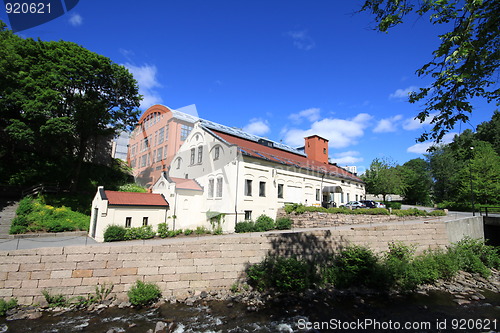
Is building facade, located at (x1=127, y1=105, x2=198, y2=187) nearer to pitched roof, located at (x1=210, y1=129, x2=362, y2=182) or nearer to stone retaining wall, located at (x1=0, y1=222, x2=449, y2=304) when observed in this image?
pitched roof, located at (x1=210, y1=129, x2=362, y2=182)

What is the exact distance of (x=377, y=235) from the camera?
1484 centimetres

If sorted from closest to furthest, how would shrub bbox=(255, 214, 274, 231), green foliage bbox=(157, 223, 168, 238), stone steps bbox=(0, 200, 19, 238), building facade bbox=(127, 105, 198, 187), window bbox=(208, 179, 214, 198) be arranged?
stone steps bbox=(0, 200, 19, 238), green foliage bbox=(157, 223, 168, 238), shrub bbox=(255, 214, 274, 231), window bbox=(208, 179, 214, 198), building facade bbox=(127, 105, 198, 187)

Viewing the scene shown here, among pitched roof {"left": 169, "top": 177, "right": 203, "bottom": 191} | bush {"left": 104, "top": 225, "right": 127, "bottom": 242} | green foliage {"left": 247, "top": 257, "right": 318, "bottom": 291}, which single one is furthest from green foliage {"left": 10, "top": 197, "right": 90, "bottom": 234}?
green foliage {"left": 247, "top": 257, "right": 318, "bottom": 291}

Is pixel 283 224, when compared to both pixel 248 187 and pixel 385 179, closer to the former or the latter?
pixel 248 187

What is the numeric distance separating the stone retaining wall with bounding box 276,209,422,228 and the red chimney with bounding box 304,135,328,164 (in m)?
15.3

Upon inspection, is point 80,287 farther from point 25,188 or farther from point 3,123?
point 3,123

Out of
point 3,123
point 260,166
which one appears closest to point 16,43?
point 3,123

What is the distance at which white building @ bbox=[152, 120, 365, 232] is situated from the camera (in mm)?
20453

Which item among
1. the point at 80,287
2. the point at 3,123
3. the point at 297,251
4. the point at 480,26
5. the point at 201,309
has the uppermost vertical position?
the point at 3,123

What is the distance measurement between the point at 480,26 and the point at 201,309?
12225 millimetres

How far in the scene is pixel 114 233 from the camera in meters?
15.6

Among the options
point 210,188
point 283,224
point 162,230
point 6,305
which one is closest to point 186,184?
point 210,188

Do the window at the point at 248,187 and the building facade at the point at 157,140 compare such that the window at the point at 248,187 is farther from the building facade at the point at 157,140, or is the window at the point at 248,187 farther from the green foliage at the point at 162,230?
the building facade at the point at 157,140

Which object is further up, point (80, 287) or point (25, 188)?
point (25, 188)
